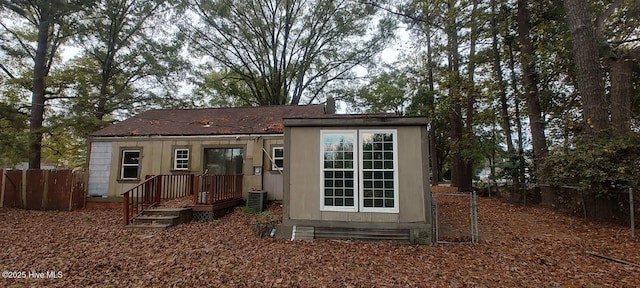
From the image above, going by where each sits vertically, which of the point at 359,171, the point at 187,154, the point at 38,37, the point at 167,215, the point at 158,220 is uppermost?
the point at 38,37

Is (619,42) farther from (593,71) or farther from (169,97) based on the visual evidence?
(169,97)

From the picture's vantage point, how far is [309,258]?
5547 millimetres

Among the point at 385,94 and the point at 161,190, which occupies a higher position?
the point at 385,94

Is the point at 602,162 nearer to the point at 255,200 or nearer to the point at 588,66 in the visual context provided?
the point at 588,66

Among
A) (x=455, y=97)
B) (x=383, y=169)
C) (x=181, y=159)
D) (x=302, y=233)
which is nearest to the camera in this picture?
(x=383, y=169)

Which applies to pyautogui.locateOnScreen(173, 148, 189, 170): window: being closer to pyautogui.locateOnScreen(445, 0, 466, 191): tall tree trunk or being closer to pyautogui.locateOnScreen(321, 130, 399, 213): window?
pyautogui.locateOnScreen(321, 130, 399, 213): window

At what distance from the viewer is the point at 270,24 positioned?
70.6ft

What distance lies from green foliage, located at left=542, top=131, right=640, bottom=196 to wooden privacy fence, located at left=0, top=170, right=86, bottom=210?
1621 cm

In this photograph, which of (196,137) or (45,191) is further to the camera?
(196,137)

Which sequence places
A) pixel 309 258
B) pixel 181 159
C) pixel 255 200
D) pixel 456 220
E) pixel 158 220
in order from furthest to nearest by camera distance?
pixel 181 159 < pixel 255 200 < pixel 456 220 < pixel 158 220 < pixel 309 258

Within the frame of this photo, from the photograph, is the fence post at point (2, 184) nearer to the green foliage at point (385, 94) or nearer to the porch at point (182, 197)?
the porch at point (182, 197)

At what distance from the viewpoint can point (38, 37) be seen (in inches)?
553

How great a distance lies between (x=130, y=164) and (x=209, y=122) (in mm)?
3405

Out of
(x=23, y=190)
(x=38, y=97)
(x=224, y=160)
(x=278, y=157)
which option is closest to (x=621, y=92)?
(x=278, y=157)
